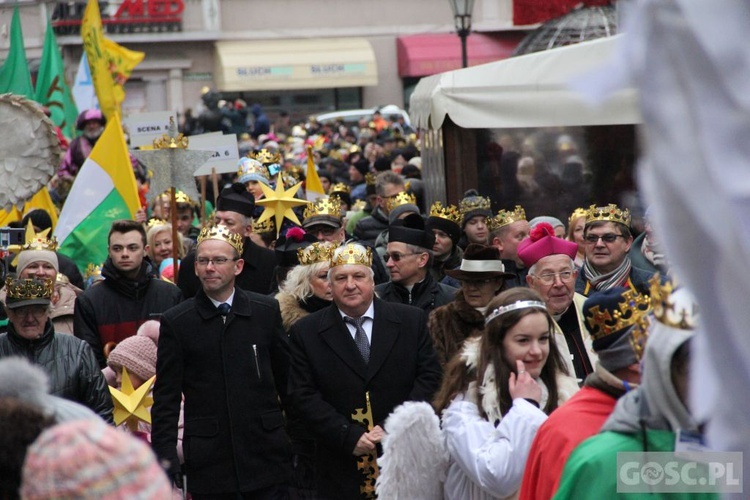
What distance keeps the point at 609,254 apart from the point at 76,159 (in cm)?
925

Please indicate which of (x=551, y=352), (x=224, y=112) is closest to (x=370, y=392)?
(x=551, y=352)

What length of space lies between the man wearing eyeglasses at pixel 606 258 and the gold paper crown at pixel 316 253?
5.09 feet

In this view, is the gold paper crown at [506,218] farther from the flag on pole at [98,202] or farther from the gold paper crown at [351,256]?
the flag on pole at [98,202]

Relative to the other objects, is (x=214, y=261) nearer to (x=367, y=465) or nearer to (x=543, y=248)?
(x=367, y=465)

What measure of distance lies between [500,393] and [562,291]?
1.94 m

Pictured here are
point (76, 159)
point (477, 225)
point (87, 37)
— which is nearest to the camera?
point (477, 225)

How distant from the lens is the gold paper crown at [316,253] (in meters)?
8.09

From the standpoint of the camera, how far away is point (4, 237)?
27.5ft

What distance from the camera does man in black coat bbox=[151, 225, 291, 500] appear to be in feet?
22.9

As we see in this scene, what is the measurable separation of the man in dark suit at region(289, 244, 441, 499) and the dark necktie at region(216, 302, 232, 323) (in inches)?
15.6

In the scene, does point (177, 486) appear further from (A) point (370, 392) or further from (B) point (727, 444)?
(B) point (727, 444)

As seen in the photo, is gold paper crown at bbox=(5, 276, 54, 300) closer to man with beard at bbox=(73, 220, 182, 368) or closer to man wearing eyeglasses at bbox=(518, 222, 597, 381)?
man with beard at bbox=(73, 220, 182, 368)

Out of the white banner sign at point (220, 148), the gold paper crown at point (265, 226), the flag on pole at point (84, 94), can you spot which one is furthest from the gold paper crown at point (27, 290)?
the flag on pole at point (84, 94)

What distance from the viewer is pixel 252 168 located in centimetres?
1255
